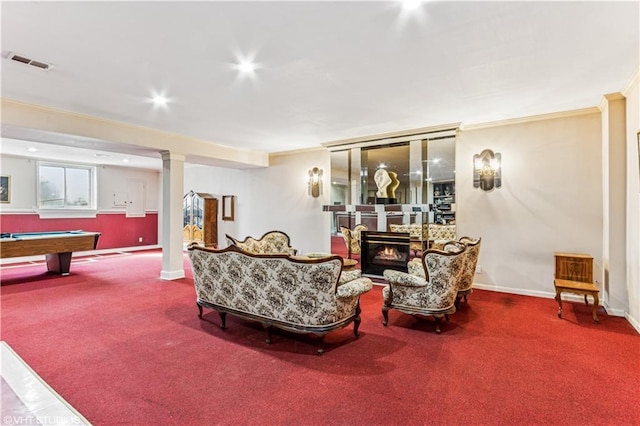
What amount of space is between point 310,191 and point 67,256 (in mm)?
4844

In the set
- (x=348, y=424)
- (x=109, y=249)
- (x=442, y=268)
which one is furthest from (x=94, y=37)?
(x=109, y=249)

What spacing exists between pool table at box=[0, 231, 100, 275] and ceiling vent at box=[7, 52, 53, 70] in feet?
11.8

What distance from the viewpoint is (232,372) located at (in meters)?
2.52

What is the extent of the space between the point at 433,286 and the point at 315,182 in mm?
3913

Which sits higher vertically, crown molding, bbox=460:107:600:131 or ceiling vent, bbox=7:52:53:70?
ceiling vent, bbox=7:52:53:70

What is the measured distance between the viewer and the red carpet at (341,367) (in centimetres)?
203

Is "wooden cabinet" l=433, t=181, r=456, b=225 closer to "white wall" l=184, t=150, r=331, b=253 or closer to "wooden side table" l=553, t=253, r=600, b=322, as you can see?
"wooden side table" l=553, t=253, r=600, b=322

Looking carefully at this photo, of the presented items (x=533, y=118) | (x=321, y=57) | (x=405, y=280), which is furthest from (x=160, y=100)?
(x=533, y=118)

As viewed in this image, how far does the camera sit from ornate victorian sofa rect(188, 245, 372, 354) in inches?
107

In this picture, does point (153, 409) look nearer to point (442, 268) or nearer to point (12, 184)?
point (442, 268)

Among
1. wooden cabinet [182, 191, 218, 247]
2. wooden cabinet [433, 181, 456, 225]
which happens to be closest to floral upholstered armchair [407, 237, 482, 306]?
wooden cabinet [433, 181, 456, 225]

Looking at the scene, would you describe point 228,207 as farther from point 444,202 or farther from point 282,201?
point 444,202

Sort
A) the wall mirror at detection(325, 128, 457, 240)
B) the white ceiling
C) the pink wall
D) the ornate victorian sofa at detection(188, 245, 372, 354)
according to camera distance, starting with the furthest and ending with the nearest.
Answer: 1. the pink wall
2. the wall mirror at detection(325, 128, 457, 240)
3. the ornate victorian sofa at detection(188, 245, 372, 354)
4. the white ceiling

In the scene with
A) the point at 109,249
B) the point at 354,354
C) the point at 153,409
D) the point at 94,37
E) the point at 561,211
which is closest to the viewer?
the point at 153,409
